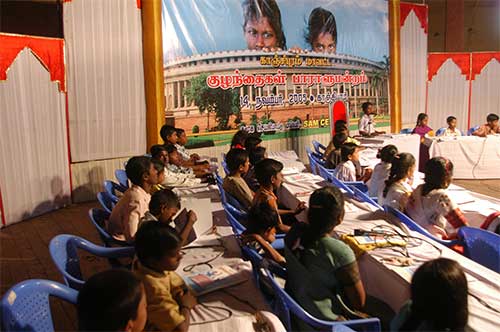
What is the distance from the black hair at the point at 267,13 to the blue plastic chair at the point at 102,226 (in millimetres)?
5066

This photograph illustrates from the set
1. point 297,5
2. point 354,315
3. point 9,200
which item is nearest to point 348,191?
point 354,315

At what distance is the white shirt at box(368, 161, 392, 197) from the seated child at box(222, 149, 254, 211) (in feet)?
4.57

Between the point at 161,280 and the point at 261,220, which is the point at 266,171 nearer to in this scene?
the point at 261,220

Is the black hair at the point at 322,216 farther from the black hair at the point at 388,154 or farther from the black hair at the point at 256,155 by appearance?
the black hair at the point at 256,155

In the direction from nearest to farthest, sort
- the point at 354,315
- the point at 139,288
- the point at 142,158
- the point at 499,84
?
the point at 139,288
the point at 354,315
the point at 142,158
the point at 499,84

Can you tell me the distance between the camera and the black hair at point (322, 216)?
230 cm

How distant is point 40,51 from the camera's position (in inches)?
231

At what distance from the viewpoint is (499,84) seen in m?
11.0

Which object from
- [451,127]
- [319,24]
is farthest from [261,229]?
[319,24]

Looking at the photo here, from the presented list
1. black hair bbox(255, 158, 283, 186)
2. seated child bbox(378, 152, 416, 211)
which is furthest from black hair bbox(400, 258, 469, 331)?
seated child bbox(378, 152, 416, 211)

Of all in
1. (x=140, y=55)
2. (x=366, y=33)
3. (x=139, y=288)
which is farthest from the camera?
(x=366, y=33)

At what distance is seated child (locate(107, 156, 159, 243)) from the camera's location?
317 cm

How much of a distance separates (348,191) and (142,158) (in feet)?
6.10

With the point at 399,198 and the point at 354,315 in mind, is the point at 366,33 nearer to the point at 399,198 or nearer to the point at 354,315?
the point at 399,198
